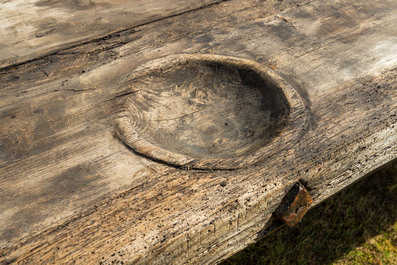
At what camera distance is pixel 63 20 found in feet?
5.98

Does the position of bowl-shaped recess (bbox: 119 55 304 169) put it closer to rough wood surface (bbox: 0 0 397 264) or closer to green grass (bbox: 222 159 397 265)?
rough wood surface (bbox: 0 0 397 264)

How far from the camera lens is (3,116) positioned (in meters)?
1.31

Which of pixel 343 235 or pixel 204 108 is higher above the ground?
pixel 204 108

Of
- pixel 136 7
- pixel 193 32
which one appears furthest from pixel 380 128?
pixel 136 7

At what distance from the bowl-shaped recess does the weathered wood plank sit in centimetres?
37

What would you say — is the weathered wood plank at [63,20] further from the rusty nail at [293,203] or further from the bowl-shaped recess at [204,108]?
the rusty nail at [293,203]

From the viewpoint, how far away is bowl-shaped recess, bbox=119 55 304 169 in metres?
1.35

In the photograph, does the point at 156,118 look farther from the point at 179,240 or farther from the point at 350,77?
the point at 350,77

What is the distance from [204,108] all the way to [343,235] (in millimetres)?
1118

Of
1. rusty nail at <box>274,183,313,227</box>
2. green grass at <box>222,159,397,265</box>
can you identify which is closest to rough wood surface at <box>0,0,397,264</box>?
rusty nail at <box>274,183,313,227</box>

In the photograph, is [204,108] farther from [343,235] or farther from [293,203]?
[343,235]

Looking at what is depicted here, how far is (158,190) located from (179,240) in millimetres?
169

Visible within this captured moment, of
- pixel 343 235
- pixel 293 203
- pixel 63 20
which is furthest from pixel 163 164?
pixel 343 235

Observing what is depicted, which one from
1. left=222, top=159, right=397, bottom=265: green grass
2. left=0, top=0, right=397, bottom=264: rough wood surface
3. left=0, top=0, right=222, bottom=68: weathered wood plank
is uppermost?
left=0, top=0, right=222, bottom=68: weathered wood plank
